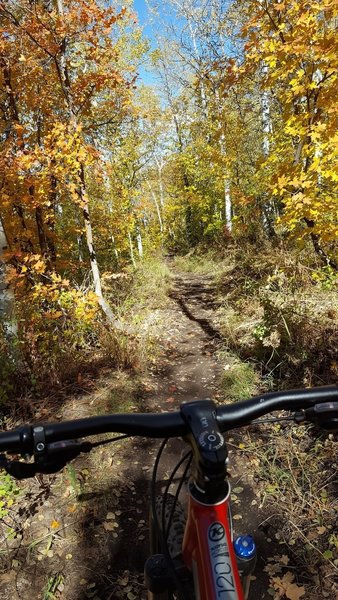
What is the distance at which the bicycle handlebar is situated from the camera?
1072mm

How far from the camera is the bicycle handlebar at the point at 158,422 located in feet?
3.52

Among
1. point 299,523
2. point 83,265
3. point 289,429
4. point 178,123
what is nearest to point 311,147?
point 289,429

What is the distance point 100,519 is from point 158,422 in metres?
3.22

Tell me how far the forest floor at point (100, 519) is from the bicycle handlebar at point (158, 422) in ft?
8.85

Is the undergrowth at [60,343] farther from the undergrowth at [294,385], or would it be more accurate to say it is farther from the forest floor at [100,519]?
the undergrowth at [294,385]

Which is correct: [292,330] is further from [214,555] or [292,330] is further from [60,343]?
[214,555]

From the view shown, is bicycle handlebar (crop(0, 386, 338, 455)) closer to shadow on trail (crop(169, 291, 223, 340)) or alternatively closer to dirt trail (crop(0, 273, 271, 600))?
dirt trail (crop(0, 273, 271, 600))

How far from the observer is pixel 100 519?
366 cm

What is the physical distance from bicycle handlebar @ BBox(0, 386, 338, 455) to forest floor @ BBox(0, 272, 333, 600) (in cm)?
270

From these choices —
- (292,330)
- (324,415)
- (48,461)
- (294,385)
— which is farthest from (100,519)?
(292,330)

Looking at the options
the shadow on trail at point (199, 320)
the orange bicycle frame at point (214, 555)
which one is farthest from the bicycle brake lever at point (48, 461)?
the shadow on trail at point (199, 320)

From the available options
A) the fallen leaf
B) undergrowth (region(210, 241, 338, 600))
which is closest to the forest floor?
the fallen leaf

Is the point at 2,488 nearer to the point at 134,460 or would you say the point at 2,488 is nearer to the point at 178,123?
the point at 134,460

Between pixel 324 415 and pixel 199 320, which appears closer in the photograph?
pixel 324 415
